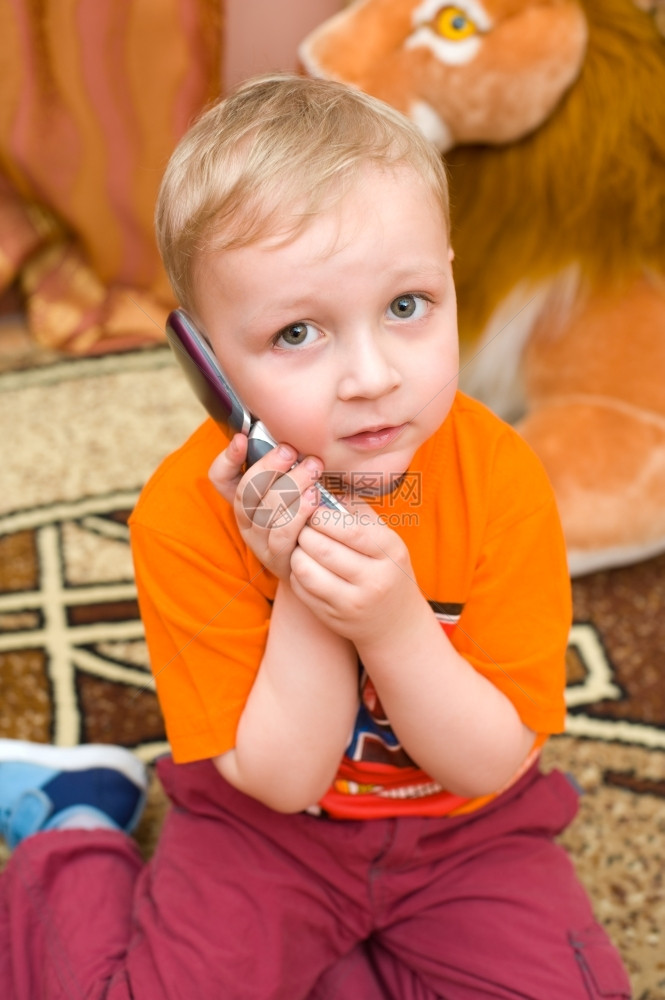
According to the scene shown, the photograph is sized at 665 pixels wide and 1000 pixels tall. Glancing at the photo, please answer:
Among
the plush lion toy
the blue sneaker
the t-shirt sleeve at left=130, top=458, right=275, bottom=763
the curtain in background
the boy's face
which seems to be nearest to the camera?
the boy's face

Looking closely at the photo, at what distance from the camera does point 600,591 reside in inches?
43.9

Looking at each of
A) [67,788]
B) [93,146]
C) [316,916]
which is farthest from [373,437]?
[93,146]

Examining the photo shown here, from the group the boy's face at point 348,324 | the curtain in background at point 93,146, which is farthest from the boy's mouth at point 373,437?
the curtain in background at point 93,146

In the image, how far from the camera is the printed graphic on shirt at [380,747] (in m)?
0.70

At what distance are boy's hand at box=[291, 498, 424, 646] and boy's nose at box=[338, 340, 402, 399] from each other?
7 cm

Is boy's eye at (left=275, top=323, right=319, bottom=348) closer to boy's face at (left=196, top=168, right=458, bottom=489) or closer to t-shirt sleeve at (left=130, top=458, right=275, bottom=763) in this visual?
boy's face at (left=196, top=168, right=458, bottom=489)

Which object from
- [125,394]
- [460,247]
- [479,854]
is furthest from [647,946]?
[125,394]

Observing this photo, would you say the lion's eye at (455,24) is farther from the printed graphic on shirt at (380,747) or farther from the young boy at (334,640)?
the printed graphic on shirt at (380,747)

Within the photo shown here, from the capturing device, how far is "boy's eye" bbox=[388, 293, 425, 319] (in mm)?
591

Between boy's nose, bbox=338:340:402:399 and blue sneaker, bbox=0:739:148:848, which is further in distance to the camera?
blue sneaker, bbox=0:739:148:848

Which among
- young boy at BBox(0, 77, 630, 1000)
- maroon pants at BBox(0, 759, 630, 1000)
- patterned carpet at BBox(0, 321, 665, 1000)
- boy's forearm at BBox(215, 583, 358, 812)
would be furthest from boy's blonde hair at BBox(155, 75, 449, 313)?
patterned carpet at BBox(0, 321, 665, 1000)

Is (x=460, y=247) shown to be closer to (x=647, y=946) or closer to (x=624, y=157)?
(x=624, y=157)

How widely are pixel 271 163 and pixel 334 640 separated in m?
0.29

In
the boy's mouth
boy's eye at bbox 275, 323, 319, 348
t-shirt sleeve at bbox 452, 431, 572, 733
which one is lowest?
t-shirt sleeve at bbox 452, 431, 572, 733
